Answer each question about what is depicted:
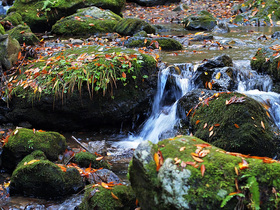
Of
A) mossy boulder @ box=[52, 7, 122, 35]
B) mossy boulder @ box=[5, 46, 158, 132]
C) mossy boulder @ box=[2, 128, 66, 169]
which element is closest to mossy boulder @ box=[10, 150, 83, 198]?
mossy boulder @ box=[2, 128, 66, 169]

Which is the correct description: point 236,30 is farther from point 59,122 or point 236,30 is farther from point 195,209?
point 195,209

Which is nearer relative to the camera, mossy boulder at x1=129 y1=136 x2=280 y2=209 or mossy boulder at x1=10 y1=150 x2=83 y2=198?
mossy boulder at x1=129 y1=136 x2=280 y2=209

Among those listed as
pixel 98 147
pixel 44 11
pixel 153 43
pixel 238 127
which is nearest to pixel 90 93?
pixel 98 147

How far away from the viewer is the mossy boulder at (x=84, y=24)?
10.8m

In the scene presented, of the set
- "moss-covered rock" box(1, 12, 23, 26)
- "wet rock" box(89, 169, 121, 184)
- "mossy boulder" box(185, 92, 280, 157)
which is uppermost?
"moss-covered rock" box(1, 12, 23, 26)

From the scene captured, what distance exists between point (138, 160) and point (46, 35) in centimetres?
946

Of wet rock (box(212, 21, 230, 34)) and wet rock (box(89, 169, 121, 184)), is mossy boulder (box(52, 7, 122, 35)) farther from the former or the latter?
wet rock (box(89, 169, 121, 184))

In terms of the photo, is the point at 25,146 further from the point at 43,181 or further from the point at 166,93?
the point at 166,93

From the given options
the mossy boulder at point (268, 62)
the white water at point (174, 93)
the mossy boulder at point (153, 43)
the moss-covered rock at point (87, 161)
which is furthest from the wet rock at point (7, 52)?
the mossy boulder at point (268, 62)

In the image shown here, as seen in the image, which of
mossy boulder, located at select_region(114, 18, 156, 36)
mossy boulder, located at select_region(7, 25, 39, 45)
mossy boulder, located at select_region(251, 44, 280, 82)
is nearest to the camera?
mossy boulder, located at select_region(251, 44, 280, 82)

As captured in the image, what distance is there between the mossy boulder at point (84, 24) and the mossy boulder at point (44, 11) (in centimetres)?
81

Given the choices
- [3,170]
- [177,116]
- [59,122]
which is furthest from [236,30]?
[3,170]

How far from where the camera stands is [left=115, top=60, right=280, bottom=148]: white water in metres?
5.97

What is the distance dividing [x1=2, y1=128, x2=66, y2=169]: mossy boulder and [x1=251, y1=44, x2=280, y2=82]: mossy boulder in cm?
506
